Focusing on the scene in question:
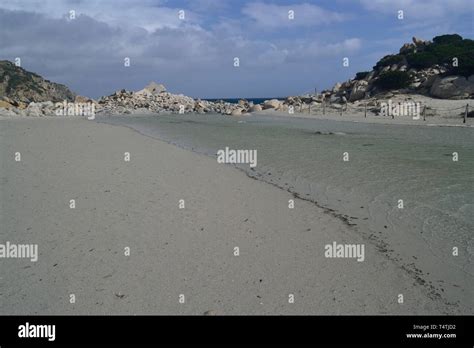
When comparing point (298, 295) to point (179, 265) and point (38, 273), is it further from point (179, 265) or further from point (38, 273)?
point (38, 273)

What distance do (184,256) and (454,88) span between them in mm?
41135

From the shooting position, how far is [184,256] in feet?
16.5

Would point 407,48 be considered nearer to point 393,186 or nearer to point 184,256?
point 393,186

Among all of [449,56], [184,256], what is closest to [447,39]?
[449,56]

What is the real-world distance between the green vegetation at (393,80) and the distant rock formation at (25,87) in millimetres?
58692

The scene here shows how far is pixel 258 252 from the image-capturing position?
522 cm

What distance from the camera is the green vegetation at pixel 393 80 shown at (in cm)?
4475

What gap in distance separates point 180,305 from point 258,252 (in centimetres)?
158

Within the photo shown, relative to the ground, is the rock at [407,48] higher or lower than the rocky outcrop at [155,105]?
higher

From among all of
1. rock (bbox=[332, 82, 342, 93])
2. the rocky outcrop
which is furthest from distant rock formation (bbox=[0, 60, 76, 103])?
rock (bbox=[332, 82, 342, 93])

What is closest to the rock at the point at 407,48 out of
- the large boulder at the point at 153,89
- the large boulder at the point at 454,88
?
the large boulder at the point at 454,88

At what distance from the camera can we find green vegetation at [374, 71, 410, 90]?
1762 inches

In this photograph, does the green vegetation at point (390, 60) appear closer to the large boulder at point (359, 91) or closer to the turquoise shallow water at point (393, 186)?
the large boulder at point (359, 91)
